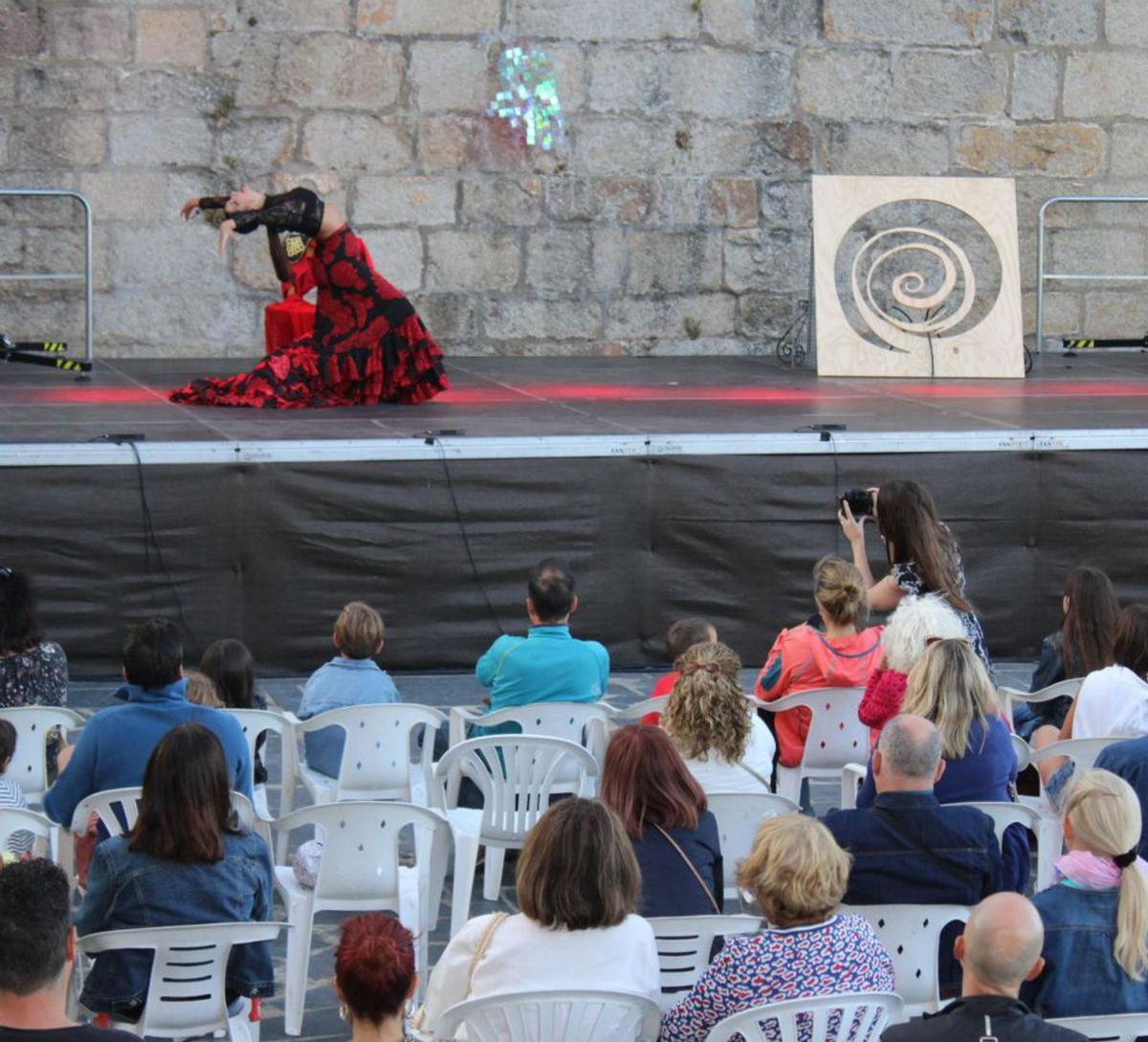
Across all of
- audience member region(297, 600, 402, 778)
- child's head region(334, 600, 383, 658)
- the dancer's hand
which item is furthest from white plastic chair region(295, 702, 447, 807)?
the dancer's hand

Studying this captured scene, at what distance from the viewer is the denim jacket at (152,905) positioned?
12.0 feet

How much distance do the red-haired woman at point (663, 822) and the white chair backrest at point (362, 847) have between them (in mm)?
542

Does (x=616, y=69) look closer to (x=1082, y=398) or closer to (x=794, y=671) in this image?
(x=1082, y=398)

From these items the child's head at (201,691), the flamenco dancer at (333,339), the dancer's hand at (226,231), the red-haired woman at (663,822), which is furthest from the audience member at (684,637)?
the flamenco dancer at (333,339)

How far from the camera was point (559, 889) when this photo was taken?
3303 millimetres

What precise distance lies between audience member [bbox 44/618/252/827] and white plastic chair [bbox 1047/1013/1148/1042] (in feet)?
6.42

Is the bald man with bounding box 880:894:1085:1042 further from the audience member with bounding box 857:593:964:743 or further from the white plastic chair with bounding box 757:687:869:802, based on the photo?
the white plastic chair with bounding box 757:687:869:802

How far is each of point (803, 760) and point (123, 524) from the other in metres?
2.99

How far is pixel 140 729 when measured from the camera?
433 cm

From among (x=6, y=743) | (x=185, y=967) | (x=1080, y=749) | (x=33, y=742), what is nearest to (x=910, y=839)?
(x=1080, y=749)

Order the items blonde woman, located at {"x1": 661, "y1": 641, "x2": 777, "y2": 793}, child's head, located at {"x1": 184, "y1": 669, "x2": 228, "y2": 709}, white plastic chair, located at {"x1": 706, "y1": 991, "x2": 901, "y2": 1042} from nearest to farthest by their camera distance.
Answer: white plastic chair, located at {"x1": 706, "y1": 991, "x2": 901, "y2": 1042} < blonde woman, located at {"x1": 661, "y1": 641, "x2": 777, "y2": 793} < child's head, located at {"x1": 184, "y1": 669, "x2": 228, "y2": 709}

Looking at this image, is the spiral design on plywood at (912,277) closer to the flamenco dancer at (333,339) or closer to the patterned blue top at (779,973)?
the flamenco dancer at (333,339)

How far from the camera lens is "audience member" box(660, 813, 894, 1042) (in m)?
3.27

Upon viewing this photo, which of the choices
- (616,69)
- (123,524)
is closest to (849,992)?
(123,524)
